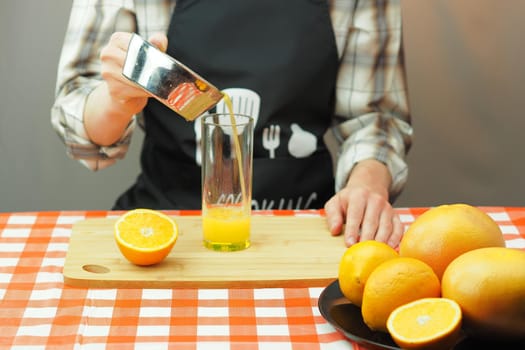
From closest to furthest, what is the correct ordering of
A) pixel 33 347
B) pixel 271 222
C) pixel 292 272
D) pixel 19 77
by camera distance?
pixel 33 347, pixel 292 272, pixel 271 222, pixel 19 77

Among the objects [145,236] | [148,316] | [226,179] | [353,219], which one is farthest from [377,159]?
[148,316]

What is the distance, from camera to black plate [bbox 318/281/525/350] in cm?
84

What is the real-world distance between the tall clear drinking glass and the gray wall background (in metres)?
1.01

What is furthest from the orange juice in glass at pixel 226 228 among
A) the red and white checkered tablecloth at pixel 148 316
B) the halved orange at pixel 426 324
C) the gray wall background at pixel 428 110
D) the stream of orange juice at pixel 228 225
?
the gray wall background at pixel 428 110

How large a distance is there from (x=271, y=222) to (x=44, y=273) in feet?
1.10

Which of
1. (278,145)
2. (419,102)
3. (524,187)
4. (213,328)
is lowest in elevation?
(524,187)

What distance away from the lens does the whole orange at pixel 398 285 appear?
83cm

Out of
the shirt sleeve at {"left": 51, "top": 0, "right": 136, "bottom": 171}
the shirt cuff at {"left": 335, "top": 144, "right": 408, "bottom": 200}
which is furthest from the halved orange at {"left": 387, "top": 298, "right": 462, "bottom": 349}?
the shirt sleeve at {"left": 51, "top": 0, "right": 136, "bottom": 171}

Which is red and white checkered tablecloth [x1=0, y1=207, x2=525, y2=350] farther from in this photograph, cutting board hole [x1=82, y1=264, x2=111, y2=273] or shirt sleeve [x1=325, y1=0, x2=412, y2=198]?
shirt sleeve [x1=325, y1=0, x2=412, y2=198]

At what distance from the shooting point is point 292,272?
1060mm

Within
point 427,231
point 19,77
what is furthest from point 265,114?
point 19,77

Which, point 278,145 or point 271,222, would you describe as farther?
point 278,145

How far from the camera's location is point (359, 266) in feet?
2.95

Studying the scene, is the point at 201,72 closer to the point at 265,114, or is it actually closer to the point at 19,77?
the point at 265,114
